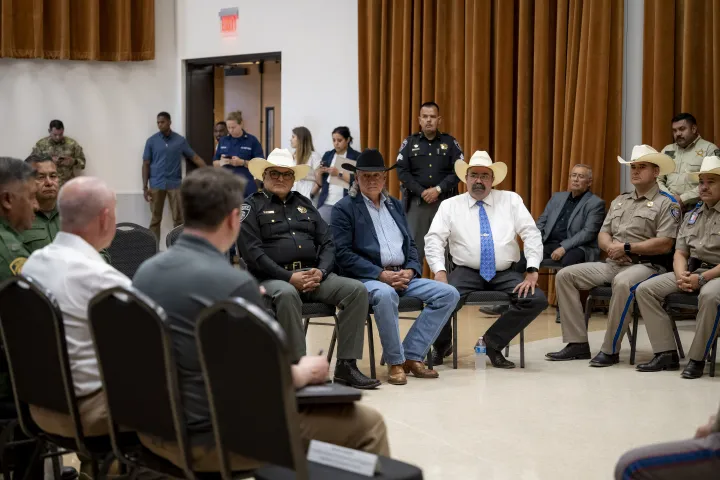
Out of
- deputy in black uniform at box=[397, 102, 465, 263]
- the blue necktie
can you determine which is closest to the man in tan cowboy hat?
the blue necktie

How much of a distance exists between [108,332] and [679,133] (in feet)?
19.0

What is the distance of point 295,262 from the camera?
531 centimetres

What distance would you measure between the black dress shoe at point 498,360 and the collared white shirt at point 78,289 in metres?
3.40

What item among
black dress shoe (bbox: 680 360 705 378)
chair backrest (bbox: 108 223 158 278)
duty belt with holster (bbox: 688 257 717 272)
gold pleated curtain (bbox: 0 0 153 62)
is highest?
gold pleated curtain (bbox: 0 0 153 62)

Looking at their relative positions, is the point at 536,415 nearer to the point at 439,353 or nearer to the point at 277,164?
the point at 439,353

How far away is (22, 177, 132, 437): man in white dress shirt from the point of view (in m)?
2.71

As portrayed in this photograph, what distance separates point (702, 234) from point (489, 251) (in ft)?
4.35

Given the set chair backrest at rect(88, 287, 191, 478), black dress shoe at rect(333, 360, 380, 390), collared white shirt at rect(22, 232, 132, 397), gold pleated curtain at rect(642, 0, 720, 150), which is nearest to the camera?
chair backrest at rect(88, 287, 191, 478)

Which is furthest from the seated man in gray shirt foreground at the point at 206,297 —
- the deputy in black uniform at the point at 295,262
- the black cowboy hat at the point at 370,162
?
the black cowboy hat at the point at 370,162

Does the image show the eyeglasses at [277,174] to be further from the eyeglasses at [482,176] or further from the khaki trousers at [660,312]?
the khaki trousers at [660,312]

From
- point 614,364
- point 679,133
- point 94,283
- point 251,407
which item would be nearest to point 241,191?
point 94,283

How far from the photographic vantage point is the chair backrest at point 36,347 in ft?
8.52

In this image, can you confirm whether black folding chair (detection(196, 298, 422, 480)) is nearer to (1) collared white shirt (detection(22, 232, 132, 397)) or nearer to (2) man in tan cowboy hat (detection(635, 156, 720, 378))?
(1) collared white shirt (detection(22, 232, 132, 397))

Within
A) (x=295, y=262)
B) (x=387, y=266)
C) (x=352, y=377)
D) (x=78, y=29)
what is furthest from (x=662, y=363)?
(x=78, y=29)
